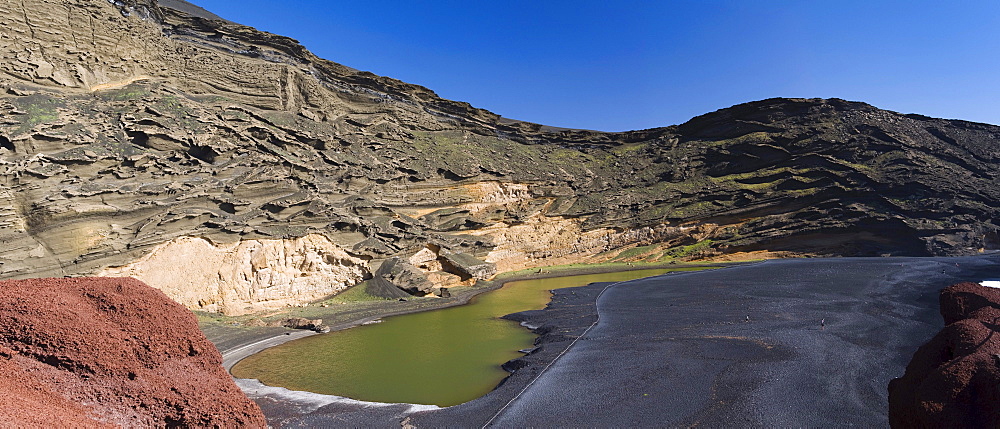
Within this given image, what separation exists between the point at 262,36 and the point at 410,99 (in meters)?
14.1

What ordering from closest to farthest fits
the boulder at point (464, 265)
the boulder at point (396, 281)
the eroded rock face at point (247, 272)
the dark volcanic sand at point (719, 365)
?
the dark volcanic sand at point (719, 365) < the eroded rock face at point (247, 272) < the boulder at point (396, 281) < the boulder at point (464, 265)

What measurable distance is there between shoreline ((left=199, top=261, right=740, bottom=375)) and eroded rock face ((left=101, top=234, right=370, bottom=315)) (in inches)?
68.3

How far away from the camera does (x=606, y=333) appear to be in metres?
14.8

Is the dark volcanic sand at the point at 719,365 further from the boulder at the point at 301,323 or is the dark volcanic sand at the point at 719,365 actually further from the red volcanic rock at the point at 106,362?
the boulder at the point at 301,323

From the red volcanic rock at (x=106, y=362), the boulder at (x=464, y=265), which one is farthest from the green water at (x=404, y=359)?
the boulder at (x=464, y=265)

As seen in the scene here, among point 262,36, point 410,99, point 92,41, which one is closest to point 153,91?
point 92,41

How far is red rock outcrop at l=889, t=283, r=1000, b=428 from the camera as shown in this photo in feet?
13.4

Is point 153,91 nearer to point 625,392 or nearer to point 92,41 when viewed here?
point 92,41

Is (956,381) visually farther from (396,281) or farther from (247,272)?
(396,281)

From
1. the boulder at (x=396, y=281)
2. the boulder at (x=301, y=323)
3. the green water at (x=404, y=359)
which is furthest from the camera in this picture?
the boulder at (x=396, y=281)

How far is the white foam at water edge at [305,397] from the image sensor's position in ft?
34.1

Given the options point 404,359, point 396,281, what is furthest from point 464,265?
point 404,359

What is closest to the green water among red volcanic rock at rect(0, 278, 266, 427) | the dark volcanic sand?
the dark volcanic sand

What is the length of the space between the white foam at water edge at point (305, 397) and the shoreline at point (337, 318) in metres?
1.00
